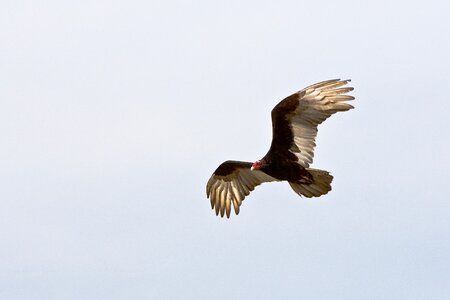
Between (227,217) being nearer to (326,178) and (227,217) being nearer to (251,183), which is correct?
(251,183)

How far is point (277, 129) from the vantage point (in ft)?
67.3

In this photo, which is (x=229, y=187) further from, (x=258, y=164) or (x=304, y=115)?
(x=304, y=115)

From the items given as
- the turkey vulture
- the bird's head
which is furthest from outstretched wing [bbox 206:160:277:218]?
the bird's head

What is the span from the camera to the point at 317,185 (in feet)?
67.5

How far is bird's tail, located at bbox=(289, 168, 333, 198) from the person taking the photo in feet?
66.9

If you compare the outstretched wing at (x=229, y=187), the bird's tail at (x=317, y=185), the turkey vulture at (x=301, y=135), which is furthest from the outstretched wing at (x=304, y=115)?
the outstretched wing at (x=229, y=187)

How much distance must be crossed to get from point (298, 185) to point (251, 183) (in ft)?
7.15

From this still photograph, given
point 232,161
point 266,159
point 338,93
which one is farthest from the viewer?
point 232,161

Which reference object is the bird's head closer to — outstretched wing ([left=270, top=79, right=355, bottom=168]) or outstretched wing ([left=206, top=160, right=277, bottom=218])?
outstretched wing ([left=270, top=79, right=355, bottom=168])

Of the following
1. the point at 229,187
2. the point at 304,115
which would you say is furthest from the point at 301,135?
the point at 229,187

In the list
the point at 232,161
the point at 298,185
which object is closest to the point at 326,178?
the point at 298,185

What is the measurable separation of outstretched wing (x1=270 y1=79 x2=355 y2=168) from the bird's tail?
0.26 metres

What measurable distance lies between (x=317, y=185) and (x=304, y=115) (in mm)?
1246

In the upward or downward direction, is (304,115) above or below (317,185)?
above
